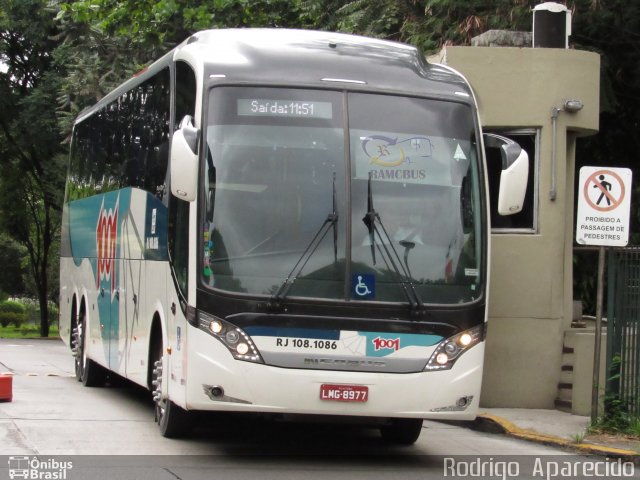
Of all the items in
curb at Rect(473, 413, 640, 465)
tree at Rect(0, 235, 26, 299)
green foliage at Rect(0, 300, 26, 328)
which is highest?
curb at Rect(473, 413, 640, 465)

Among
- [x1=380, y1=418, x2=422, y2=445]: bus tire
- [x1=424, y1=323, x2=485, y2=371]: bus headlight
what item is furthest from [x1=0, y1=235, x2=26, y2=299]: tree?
[x1=424, y1=323, x2=485, y2=371]: bus headlight

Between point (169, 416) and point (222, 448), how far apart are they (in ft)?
1.99

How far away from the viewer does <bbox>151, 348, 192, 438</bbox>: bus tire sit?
1115cm

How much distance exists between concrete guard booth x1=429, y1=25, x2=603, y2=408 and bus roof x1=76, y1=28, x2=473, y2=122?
11.7 ft

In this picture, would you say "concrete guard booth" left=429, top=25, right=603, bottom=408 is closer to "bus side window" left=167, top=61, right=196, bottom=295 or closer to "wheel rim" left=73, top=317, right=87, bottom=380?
"bus side window" left=167, top=61, right=196, bottom=295

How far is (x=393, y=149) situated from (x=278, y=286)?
156 centimetres

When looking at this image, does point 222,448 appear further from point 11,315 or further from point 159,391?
point 11,315

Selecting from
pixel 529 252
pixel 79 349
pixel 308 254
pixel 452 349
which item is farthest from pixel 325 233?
pixel 79 349

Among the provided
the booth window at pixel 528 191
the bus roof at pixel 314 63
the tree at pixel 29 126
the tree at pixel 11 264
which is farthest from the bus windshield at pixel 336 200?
the tree at pixel 11 264

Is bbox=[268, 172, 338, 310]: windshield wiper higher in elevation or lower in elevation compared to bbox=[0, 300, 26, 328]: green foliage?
higher

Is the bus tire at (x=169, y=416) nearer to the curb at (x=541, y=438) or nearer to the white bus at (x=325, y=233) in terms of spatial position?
the white bus at (x=325, y=233)

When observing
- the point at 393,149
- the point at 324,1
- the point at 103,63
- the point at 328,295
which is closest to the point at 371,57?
the point at 393,149

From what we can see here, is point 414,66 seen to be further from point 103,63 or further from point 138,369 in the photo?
point 103,63

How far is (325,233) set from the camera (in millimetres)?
9891
